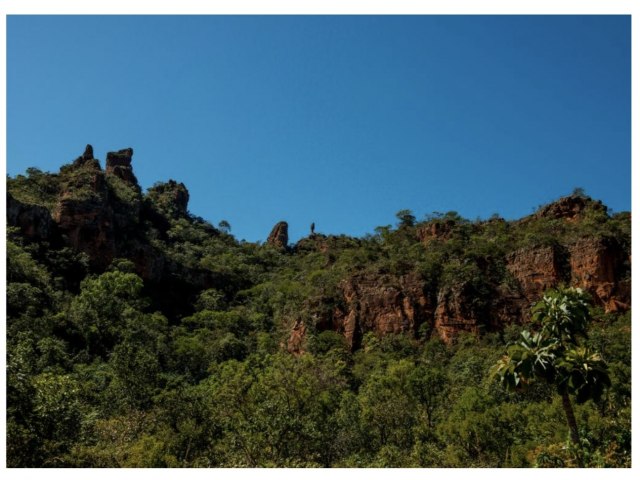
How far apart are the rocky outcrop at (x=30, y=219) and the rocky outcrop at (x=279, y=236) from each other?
3841cm

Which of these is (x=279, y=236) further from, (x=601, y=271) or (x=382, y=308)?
(x=601, y=271)

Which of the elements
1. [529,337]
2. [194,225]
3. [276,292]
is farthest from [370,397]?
[194,225]

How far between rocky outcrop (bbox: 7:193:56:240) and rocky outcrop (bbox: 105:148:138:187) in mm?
24460

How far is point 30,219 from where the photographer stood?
193 feet

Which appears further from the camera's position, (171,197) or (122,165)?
(171,197)

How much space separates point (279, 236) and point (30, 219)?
4214 centimetres

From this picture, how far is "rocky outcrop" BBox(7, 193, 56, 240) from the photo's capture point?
58156mm

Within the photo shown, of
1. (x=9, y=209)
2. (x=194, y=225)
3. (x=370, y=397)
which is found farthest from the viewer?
(x=194, y=225)

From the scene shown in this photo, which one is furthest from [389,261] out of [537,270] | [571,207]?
[571,207]

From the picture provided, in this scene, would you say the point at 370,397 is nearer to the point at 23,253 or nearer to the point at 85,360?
the point at 85,360

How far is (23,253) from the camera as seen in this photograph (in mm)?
52938

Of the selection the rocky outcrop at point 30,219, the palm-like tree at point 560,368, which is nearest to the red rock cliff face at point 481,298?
the rocky outcrop at point 30,219

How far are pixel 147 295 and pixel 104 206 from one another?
1068 cm

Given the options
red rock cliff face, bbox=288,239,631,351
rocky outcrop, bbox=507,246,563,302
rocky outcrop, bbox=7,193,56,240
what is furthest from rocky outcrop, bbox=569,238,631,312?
rocky outcrop, bbox=7,193,56,240
